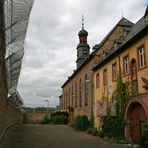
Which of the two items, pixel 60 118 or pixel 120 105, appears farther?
pixel 60 118

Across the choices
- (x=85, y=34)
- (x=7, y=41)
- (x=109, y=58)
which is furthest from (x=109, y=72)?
(x=85, y=34)

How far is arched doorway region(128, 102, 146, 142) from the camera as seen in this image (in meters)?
20.3

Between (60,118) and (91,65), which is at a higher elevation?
(91,65)

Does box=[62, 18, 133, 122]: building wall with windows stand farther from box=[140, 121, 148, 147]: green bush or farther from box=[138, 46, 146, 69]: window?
box=[140, 121, 148, 147]: green bush

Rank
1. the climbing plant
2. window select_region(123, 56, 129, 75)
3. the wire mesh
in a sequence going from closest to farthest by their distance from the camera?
1. the wire mesh
2. the climbing plant
3. window select_region(123, 56, 129, 75)

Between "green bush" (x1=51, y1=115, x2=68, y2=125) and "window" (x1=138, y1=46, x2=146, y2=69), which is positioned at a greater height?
"window" (x1=138, y1=46, x2=146, y2=69)

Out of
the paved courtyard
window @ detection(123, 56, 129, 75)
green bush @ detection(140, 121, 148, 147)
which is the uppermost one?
window @ detection(123, 56, 129, 75)

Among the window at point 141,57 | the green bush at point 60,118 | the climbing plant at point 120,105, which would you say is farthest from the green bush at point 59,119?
the window at point 141,57

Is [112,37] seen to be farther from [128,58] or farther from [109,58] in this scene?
[128,58]

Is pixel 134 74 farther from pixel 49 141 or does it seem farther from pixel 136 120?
pixel 49 141

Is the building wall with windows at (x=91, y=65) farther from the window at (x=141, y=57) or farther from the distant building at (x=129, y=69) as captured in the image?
the window at (x=141, y=57)

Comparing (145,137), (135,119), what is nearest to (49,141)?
(135,119)

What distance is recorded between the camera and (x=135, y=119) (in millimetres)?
21141

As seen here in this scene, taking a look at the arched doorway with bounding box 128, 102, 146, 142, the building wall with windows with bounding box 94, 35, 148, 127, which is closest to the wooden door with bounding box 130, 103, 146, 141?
the arched doorway with bounding box 128, 102, 146, 142
